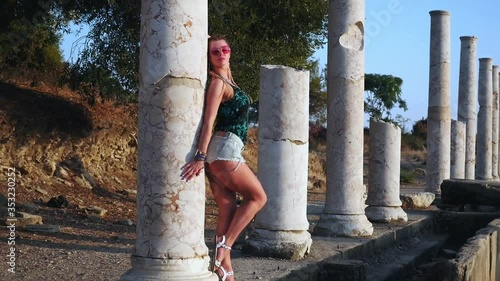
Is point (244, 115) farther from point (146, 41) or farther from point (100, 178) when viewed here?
point (100, 178)

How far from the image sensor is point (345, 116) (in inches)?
438

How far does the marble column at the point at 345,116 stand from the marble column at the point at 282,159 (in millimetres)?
2009

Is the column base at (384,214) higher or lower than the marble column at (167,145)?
lower

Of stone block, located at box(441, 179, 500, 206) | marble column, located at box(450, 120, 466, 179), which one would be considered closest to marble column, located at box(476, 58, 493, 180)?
marble column, located at box(450, 120, 466, 179)

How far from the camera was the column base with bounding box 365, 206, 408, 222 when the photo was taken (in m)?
13.3

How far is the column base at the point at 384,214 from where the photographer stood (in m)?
13.3

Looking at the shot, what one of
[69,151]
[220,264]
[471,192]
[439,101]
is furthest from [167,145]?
[439,101]

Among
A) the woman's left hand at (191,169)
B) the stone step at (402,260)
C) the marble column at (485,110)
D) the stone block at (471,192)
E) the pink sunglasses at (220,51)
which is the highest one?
the marble column at (485,110)

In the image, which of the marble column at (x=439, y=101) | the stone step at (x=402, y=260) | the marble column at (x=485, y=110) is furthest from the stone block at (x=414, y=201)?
the marble column at (x=485, y=110)

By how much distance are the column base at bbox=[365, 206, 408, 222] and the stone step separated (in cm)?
53

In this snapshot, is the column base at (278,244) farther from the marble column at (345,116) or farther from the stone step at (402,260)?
the marble column at (345,116)

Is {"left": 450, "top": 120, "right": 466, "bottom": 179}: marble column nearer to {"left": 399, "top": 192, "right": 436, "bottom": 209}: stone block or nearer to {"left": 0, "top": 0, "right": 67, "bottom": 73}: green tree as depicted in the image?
{"left": 399, "top": 192, "right": 436, "bottom": 209}: stone block

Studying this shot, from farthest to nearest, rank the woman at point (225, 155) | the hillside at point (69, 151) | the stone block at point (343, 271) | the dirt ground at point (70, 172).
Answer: the hillside at point (69, 151)
the dirt ground at point (70, 172)
the stone block at point (343, 271)
the woman at point (225, 155)

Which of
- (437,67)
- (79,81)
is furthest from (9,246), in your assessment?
(437,67)
